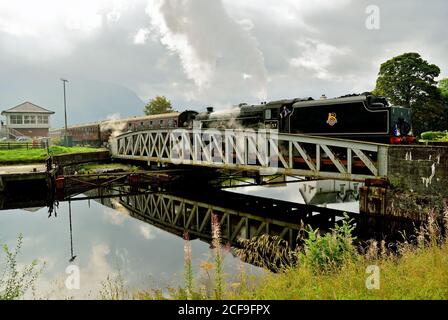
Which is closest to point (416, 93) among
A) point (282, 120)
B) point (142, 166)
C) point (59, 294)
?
point (282, 120)

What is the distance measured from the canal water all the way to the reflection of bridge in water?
3.23ft

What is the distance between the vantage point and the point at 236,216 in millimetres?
17109

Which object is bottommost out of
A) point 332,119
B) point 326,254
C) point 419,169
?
point 326,254

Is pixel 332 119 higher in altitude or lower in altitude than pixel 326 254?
higher

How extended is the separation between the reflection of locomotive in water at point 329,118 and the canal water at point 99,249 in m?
5.91

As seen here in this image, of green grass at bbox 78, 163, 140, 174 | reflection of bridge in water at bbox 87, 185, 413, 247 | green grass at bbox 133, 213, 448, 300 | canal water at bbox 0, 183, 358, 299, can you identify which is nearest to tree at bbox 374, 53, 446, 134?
canal water at bbox 0, 183, 358, 299

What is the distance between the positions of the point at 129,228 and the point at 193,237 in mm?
3905

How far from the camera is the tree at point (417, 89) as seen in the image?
40.2 meters

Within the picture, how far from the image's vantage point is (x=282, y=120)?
1825cm

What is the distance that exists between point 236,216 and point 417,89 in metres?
37.2

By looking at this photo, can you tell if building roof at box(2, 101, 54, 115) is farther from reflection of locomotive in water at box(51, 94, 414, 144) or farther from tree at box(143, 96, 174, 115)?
reflection of locomotive in water at box(51, 94, 414, 144)

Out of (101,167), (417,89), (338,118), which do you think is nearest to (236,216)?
(338,118)

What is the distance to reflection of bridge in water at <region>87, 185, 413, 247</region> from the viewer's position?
13.5 m

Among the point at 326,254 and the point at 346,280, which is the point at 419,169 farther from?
the point at 346,280
